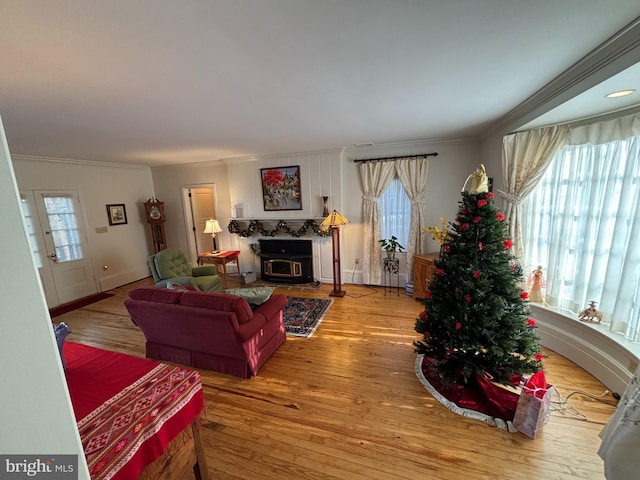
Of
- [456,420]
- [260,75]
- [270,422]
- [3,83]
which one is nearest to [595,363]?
[456,420]

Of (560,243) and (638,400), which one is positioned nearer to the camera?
(638,400)

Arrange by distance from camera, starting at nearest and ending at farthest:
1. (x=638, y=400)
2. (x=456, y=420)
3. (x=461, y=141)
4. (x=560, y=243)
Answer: (x=638, y=400), (x=456, y=420), (x=560, y=243), (x=461, y=141)

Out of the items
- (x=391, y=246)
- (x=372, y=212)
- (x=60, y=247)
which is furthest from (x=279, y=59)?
(x=60, y=247)

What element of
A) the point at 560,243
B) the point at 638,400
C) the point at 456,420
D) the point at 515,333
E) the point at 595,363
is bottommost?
the point at 456,420

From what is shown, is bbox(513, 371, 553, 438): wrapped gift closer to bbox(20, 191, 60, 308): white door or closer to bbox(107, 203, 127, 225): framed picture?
bbox(20, 191, 60, 308): white door

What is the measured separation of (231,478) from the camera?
1.64 m

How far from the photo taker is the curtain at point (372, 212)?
14.8 feet

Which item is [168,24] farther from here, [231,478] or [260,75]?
[231,478]

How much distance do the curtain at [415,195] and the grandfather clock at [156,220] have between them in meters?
5.13

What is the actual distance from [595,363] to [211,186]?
6344mm

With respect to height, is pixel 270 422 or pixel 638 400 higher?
pixel 638 400

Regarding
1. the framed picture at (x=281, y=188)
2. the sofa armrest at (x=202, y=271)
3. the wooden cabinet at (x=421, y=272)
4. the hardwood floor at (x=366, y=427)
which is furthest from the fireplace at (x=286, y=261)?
the hardwood floor at (x=366, y=427)

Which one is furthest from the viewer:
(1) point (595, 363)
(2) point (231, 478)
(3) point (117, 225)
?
(3) point (117, 225)

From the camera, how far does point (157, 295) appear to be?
2557mm
